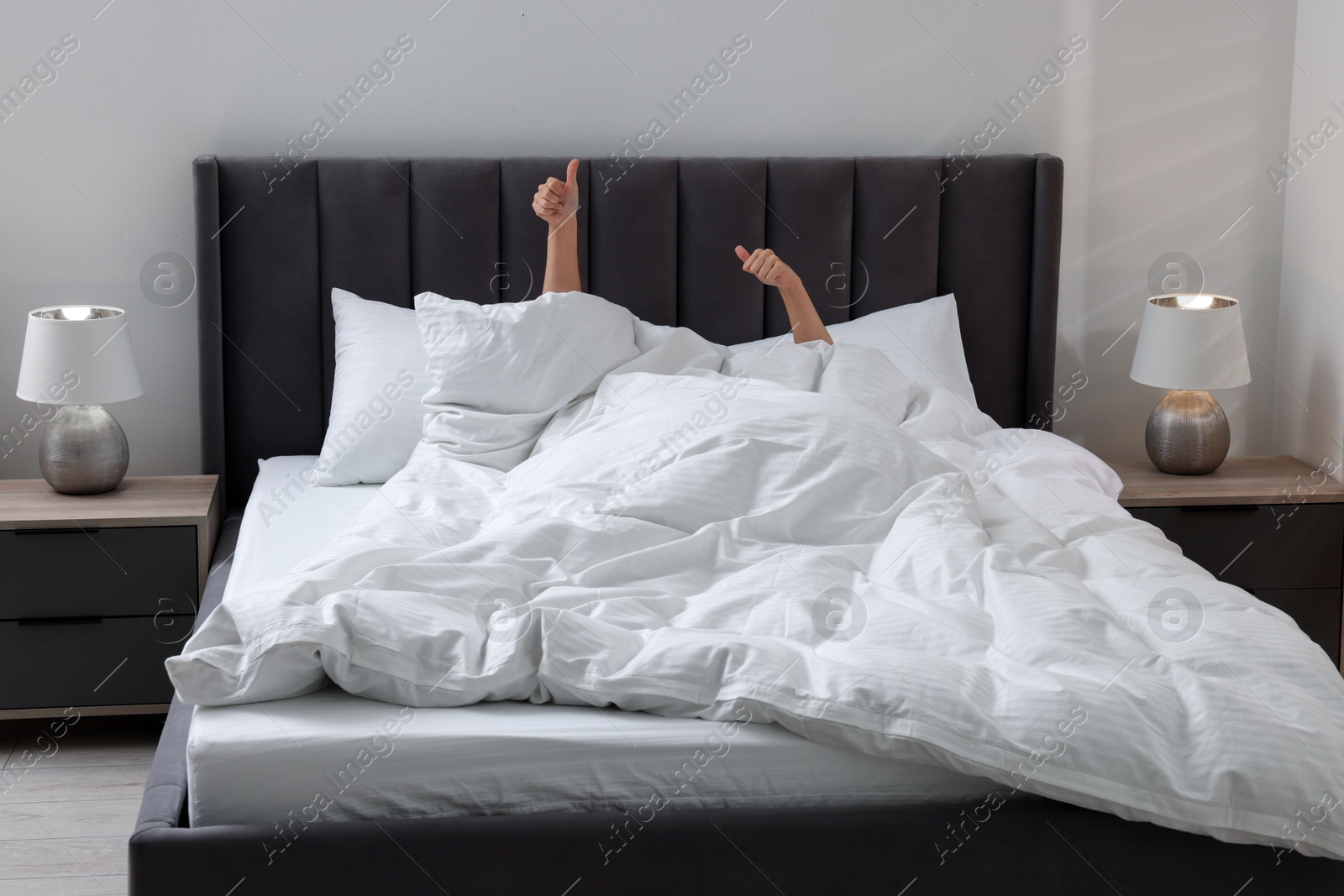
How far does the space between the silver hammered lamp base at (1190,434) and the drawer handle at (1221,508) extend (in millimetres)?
139

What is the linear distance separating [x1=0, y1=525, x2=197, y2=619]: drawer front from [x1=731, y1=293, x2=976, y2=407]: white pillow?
1.31 m

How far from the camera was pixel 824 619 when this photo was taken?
162cm

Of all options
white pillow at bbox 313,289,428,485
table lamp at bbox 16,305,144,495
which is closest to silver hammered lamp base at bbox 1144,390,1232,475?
white pillow at bbox 313,289,428,485

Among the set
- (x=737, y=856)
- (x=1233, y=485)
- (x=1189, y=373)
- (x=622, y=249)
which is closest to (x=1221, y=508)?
(x=1233, y=485)

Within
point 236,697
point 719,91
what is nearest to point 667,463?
point 236,697

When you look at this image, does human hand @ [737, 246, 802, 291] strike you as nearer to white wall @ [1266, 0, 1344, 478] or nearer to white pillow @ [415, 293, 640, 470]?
white pillow @ [415, 293, 640, 470]

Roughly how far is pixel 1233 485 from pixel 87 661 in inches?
100

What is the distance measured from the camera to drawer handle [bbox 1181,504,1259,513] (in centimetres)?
270

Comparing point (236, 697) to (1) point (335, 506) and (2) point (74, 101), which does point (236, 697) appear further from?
(2) point (74, 101)

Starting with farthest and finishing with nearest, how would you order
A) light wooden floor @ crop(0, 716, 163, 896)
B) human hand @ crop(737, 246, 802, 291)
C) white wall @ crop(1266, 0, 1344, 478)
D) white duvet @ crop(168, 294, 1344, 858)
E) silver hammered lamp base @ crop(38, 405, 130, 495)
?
white wall @ crop(1266, 0, 1344, 478) < human hand @ crop(737, 246, 802, 291) < silver hammered lamp base @ crop(38, 405, 130, 495) < light wooden floor @ crop(0, 716, 163, 896) < white duvet @ crop(168, 294, 1344, 858)

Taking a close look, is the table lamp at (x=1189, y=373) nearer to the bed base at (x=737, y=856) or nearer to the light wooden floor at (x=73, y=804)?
the bed base at (x=737, y=856)

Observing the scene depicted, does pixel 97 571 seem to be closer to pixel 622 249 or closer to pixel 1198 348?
pixel 622 249

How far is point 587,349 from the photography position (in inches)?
98.3

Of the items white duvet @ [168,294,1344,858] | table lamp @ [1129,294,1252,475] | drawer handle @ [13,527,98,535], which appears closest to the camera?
white duvet @ [168,294,1344,858]
